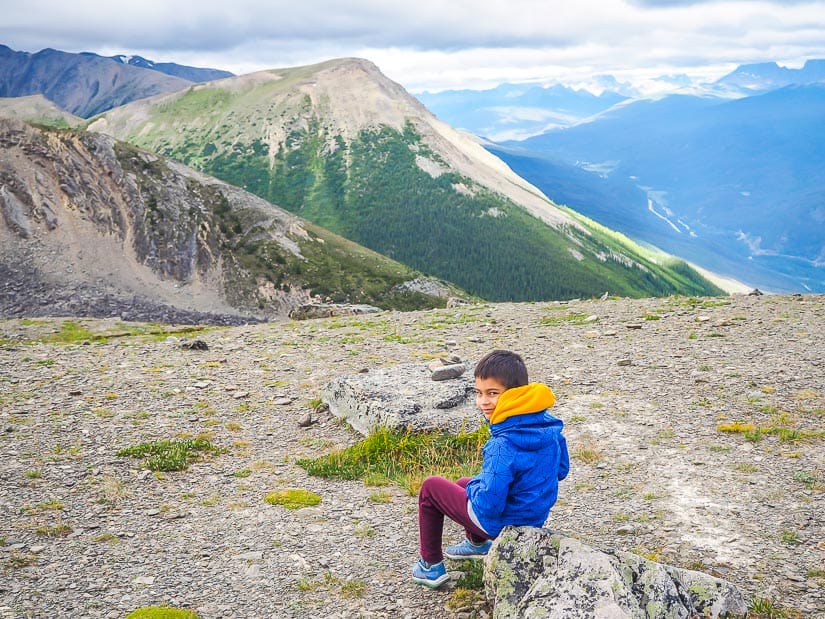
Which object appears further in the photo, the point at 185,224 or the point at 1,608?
the point at 185,224

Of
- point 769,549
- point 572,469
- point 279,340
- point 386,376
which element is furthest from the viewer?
point 279,340

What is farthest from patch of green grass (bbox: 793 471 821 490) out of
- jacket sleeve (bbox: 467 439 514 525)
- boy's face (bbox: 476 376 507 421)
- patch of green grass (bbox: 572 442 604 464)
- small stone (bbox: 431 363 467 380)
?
small stone (bbox: 431 363 467 380)

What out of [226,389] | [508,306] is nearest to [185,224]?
[508,306]

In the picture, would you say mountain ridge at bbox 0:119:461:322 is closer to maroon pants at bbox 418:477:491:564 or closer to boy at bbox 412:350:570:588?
maroon pants at bbox 418:477:491:564

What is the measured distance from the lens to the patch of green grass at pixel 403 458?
12.8 metres

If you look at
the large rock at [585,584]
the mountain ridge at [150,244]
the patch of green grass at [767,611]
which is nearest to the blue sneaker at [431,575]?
the large rock at [585,584]

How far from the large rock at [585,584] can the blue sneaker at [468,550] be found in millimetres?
1213

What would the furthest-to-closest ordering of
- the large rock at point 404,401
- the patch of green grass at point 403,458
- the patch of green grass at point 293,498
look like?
the large rock at point 404,401 → the patch of green grass at point 403,458 → the patch of green grass at point 293,498

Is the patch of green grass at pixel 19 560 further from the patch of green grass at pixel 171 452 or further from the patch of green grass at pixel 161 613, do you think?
the patch of green grass at pixel 171 452

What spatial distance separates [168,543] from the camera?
10477mm

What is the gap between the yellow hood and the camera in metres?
7.44

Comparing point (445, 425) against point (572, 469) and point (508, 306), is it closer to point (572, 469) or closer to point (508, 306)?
point (572, 469)

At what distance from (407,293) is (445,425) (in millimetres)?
138842

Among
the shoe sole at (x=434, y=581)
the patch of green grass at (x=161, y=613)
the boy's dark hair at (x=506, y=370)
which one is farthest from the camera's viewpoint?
the shoe sole at (x=434, y=581)
